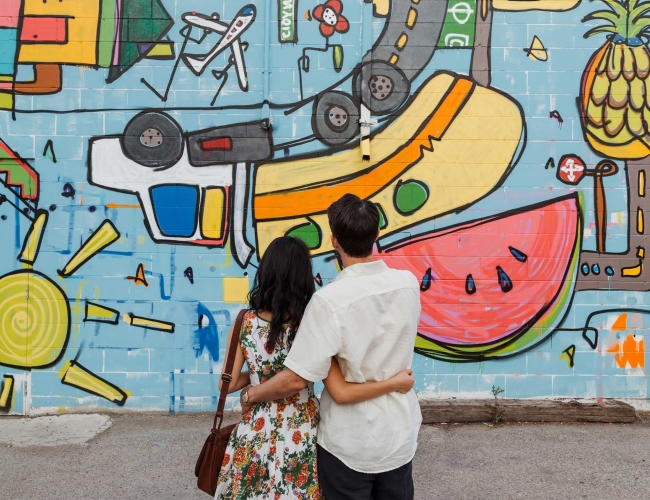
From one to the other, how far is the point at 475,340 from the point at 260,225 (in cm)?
204

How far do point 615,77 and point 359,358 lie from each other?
169 inches

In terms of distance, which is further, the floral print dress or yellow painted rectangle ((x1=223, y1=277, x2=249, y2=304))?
yellow painted rectangle ((x1=223, y1=277, x2=249, y2=304))

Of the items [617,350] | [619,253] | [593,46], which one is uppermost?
[593,46]

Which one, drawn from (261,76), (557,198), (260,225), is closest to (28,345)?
(260,225)

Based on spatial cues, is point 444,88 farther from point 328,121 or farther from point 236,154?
point 236,154

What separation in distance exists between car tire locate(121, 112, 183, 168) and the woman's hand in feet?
11.5

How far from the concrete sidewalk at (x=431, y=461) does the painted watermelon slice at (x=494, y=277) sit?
0.73 m

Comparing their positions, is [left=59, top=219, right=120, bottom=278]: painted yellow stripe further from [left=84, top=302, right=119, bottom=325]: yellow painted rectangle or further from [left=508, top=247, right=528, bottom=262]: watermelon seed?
[left=508, top=247, right=528, bottom=262]: watermelon seed

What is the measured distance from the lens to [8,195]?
524 cm

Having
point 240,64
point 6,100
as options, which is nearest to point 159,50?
point 240,64

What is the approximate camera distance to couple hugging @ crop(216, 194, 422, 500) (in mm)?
2217

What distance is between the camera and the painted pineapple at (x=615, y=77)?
5.30m

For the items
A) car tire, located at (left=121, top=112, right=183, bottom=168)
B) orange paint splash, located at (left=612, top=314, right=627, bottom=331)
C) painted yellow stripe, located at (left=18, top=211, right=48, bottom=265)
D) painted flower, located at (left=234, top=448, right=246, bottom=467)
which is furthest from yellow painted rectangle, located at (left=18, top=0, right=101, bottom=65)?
orange paint splash, located at (left=612, top=314, right=627, bottom=331)

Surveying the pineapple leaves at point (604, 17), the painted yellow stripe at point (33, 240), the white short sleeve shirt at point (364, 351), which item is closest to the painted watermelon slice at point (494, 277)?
the pineapple leaves at point (604, 17)
